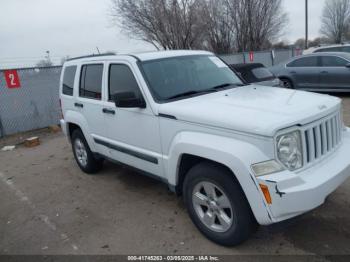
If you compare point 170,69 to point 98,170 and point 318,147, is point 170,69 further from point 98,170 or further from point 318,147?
point 98,170

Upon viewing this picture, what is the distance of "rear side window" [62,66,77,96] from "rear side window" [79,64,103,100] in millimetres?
376

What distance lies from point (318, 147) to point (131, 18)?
21470 mm

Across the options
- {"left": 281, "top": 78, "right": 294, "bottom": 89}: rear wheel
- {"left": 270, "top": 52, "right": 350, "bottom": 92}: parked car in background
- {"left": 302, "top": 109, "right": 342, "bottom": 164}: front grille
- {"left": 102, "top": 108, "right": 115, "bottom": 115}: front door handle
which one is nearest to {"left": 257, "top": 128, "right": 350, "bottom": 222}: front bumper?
{"left": 302, "top": 109, "right": 342, "bottom": 164}: front grille

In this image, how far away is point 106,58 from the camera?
177 inches

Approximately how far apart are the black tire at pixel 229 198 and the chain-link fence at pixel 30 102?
849 cm

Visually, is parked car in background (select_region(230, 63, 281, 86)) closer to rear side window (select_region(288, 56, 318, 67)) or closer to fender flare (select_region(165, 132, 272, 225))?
rear side window (select_region(288, 56, 318, 67))

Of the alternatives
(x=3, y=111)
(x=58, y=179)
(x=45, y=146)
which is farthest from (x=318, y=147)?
(x=3, y=111)

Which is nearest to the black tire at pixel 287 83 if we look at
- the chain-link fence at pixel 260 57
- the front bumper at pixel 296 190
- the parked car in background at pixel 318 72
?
the parked car in background at pixel 318 72

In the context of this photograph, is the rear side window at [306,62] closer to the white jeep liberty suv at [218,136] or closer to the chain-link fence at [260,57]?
the chain-link fence at [260,57]

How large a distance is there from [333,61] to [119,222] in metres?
9.35

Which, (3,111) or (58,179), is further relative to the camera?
(3,111)

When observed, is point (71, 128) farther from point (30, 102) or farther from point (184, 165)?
point (30, 102)

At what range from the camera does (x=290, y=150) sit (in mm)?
2695

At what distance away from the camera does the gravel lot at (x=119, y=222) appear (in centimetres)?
321
